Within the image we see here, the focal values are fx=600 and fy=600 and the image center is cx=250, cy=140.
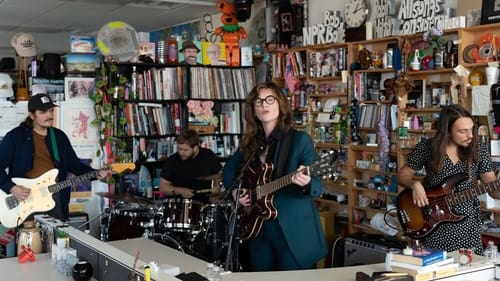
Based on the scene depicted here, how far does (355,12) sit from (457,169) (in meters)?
2.93

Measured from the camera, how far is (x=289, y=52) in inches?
258

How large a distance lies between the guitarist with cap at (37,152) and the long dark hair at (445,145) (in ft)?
7.65

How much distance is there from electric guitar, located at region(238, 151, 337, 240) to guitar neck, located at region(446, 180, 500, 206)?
750mm

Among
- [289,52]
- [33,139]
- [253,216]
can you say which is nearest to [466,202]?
[253,216]

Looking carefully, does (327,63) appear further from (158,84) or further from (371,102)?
(158,84)

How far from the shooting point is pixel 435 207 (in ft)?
11.3

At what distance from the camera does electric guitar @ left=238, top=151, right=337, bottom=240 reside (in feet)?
9.72

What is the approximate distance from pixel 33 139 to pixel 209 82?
8.24 feet

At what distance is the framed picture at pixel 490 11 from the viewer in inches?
176

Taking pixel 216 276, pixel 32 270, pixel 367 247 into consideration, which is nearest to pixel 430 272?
pixel 216 276

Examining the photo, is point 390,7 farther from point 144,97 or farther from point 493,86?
point 144,97

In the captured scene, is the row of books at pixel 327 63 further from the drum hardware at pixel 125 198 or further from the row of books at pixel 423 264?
the row of books at pixel 423 264

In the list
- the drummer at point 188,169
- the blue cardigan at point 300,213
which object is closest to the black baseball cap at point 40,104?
the drummer at point 188,169

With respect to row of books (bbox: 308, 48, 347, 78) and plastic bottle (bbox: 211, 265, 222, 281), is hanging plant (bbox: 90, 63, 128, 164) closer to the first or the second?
row of books (bbox: 308, 48, 347, 78)
